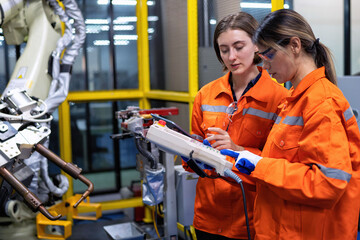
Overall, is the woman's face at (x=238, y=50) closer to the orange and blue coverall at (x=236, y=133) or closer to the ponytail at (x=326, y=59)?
the orange and blue coverall at (x=236, y=133)

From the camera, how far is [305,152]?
1.27m

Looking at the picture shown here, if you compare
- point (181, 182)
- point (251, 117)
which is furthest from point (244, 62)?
point (181, 182)

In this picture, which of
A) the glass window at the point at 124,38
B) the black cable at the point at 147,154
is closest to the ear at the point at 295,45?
the black cable at the point at 147,154

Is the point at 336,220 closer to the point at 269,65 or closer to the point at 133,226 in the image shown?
the point at 269,65

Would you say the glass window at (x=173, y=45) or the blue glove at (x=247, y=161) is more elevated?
the glass window at (x=173, y=45)

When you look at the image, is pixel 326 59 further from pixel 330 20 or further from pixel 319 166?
pixel 330 20

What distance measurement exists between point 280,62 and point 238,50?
1.49 ft

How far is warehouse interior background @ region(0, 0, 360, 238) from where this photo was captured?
3.96m

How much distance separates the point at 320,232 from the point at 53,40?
2.88 metres

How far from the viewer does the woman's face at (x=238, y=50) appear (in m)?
1.80

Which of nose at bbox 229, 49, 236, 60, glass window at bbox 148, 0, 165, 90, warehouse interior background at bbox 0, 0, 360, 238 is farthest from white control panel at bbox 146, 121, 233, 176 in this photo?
glass window at bbox 148, 0, 165, 90

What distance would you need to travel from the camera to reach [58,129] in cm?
470

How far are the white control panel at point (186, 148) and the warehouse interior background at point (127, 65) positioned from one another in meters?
1.95

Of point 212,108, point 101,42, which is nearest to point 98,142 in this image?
point 101,42
